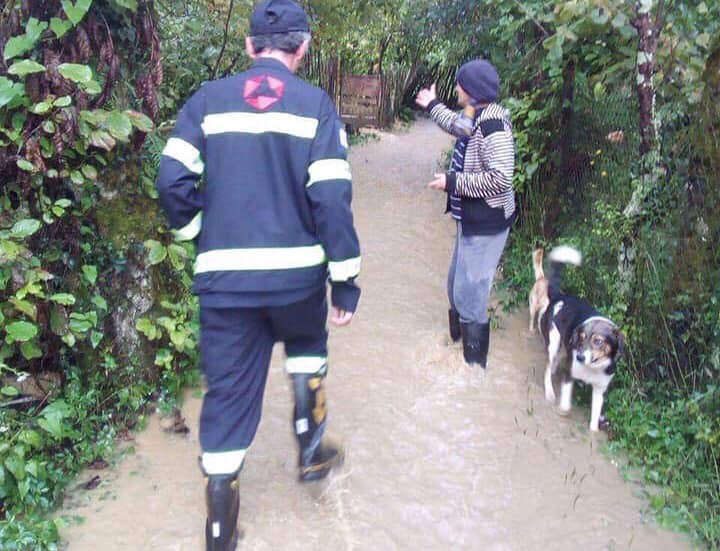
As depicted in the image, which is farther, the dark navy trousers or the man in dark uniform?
the dark navy trousers

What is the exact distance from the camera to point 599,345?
356 cm

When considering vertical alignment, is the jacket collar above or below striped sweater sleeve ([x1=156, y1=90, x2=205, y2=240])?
above

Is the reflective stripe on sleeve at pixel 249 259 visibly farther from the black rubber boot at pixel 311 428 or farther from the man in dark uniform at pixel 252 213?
the black rubber boot at pixel 311 428

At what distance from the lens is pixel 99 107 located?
325 cm

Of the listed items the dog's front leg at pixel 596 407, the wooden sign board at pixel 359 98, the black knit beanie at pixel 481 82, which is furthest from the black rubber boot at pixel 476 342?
the wooden sign board at pixel 359 98

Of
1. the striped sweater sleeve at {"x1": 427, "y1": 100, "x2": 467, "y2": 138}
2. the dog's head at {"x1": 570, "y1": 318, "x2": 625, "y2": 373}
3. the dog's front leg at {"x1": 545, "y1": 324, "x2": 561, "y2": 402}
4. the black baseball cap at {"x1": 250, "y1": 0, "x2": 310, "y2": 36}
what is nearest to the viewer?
the black baseball cap at {"x1": 250, "y1": 0, "x2": 310, "y2": 36}

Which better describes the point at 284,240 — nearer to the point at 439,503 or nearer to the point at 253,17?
the point at 253,17

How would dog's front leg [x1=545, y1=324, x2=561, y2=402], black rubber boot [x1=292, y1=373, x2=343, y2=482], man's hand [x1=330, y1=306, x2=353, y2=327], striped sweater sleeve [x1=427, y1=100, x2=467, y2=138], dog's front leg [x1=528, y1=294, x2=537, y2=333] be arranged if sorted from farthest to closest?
dog's front leg [x1=528, y1=294, x2=537, y2=333] → dog's front leg [x1=545, y1=324, x2=561, y2=402] → striped sweater sleeve [x1=427, y1=100, x2=467, y2=138] → black rubber boot [x1=292, y1=373, x2=343, y2=482] → man's hand [x1=330, y1=306, x2=353, y2=327]

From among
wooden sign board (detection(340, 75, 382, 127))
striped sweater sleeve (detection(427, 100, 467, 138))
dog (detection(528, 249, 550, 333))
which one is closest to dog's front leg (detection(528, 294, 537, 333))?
dog (detection(528, 249, 550, 333))

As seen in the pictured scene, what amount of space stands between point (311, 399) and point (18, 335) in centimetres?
127

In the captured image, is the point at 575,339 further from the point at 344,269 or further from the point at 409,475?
the point at 344,269

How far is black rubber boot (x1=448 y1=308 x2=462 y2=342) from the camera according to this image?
459 centimetres

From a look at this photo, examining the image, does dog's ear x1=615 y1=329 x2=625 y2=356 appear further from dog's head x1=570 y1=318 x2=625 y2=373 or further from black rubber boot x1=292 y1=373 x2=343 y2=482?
black rubber boot x1=292 y1=373 x2=343 y2=482

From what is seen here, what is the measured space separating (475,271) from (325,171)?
1877 millimetres
